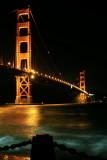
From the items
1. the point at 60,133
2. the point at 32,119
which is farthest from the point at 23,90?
the point at 60,133

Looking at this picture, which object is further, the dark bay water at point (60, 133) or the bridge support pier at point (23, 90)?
the bridge support pier at point (23, 90)

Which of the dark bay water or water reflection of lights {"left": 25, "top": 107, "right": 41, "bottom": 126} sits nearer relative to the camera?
the dark bay water

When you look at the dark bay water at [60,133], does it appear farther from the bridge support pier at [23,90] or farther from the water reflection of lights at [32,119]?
the bridge support pier at [23,90]

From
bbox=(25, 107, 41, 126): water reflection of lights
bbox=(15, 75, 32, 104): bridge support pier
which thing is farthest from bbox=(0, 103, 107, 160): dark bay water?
bbox=(15, 75, 32, 104): bridge support pier

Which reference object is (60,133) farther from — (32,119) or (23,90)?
(23,90)

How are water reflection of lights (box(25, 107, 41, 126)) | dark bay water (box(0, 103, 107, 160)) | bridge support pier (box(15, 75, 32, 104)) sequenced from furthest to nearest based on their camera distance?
bridge support pier (box(15, 75, 32, 104)) → water reflection of lights (box(25, 107, 41, 126)) → dark bay water (box(0, 103, 107, 160))

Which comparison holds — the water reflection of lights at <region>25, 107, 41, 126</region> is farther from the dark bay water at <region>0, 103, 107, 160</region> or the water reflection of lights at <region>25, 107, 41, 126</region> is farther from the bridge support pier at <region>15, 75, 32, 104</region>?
the bridge support pier at <region>15, 75, 32, 104</region>

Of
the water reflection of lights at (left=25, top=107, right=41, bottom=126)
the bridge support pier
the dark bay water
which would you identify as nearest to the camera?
the dark bay water

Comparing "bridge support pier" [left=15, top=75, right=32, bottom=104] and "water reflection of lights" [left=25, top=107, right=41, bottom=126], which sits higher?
"bridge support pier" [left=15, top=75, right=32, bottom=104]

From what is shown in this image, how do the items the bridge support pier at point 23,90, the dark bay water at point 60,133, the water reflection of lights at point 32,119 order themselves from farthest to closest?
1. the bridge support pier at point 23,90
2. the water reflection of lights at point 32,119
3. the dark bay water at point 60,133

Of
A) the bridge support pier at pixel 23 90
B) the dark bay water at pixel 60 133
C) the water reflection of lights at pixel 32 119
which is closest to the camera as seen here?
the dark bay water at pixel 60 133

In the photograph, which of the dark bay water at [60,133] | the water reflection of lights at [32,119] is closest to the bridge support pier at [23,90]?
the water reflection of lights at [32,119]
